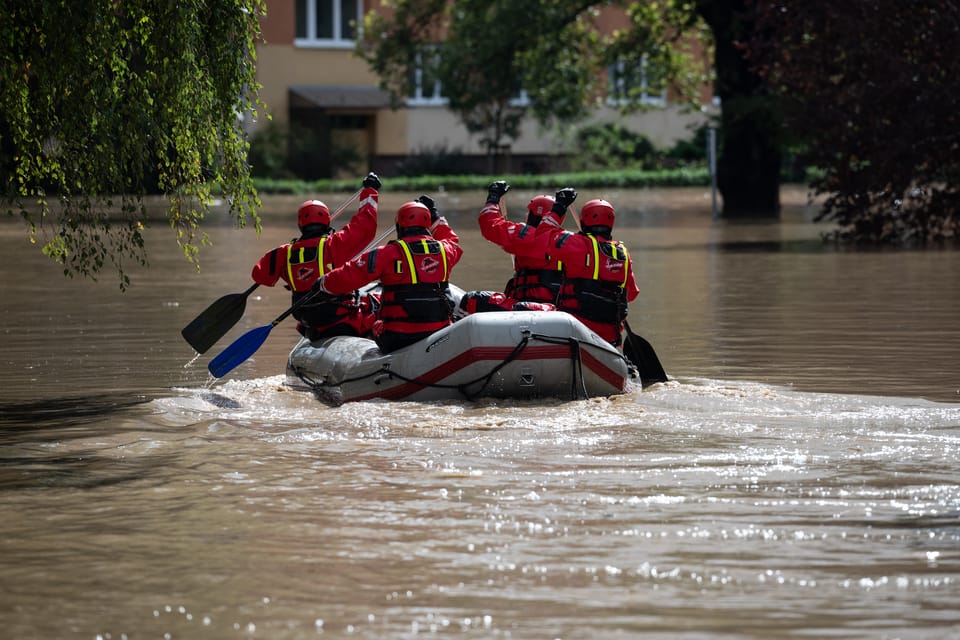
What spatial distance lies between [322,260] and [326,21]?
161 ft

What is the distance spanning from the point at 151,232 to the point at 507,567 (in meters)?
29.9

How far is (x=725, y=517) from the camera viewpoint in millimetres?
8195

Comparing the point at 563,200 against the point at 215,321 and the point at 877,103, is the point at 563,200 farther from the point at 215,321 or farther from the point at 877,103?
the point at 877,103

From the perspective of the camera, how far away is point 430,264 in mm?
12406

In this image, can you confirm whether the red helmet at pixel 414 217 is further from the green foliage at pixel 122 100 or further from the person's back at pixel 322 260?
the green foliage at pixel 122 100

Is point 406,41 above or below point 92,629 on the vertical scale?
above

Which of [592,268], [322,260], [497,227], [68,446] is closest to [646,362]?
[592,268]

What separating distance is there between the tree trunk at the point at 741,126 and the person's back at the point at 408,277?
2292 centimetres

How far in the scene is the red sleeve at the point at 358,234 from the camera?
13.1m

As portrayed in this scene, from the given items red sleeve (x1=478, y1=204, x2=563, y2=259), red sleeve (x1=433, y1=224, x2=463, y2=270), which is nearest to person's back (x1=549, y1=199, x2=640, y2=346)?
red sleeve (x1=478, y1=204, x2=563, y2=259)

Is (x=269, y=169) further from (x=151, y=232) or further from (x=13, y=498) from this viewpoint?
(x=13, y=498)

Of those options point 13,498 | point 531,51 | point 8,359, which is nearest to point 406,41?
point 531,51

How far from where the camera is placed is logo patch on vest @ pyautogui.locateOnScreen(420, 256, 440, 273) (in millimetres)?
12398

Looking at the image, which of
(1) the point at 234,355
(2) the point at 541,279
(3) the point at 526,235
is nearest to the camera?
(3) the point at 526,235
